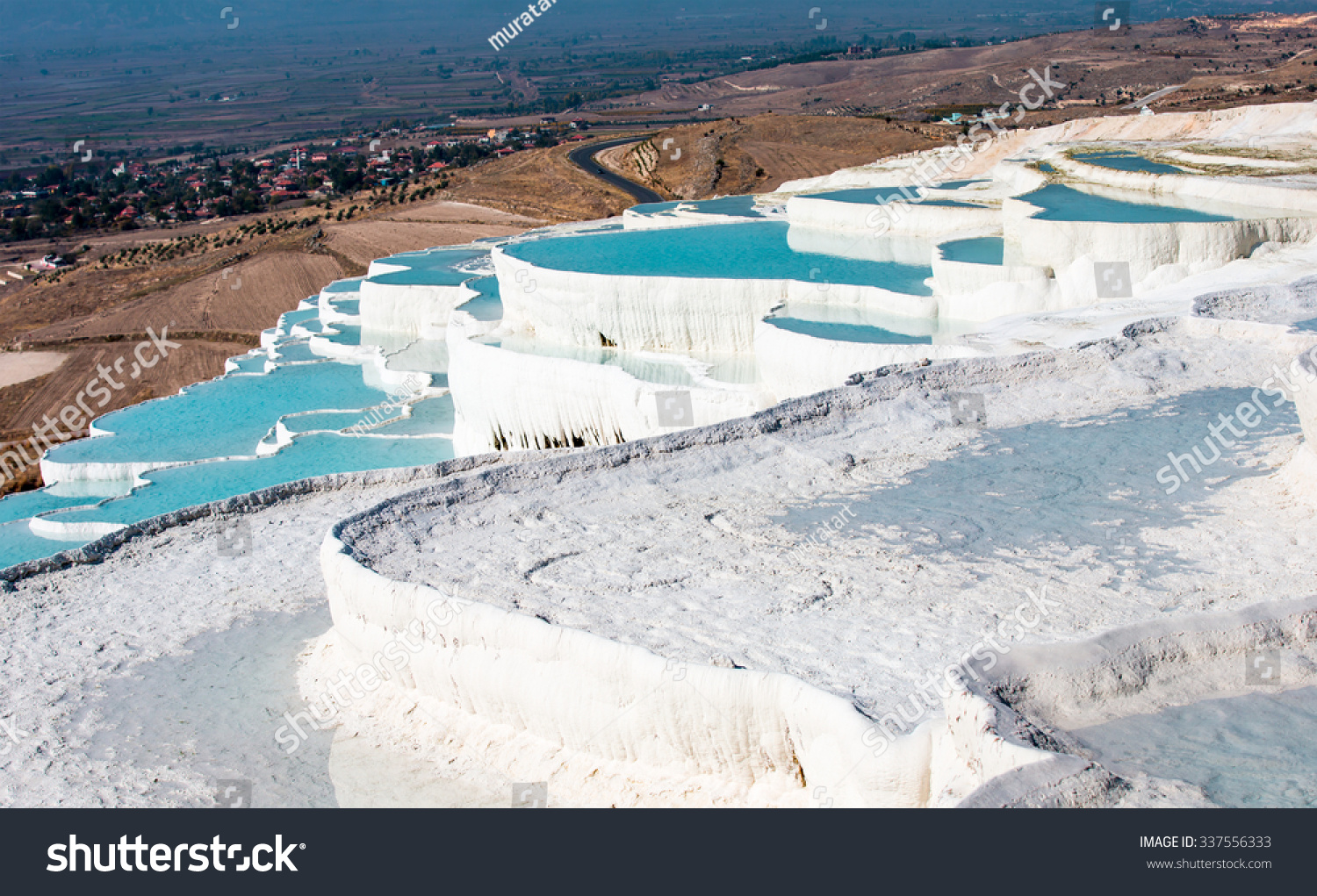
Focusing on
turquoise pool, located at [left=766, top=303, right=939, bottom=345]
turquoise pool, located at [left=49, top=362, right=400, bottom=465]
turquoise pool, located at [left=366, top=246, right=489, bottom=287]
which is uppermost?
turquoise pool, located at [left=366, top=246, right=489, bottom=287]

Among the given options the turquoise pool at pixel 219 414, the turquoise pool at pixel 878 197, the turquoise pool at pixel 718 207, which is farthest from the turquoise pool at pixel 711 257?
the turquoise pool at pixel 219 414

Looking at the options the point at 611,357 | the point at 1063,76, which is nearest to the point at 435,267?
the point at 611,357

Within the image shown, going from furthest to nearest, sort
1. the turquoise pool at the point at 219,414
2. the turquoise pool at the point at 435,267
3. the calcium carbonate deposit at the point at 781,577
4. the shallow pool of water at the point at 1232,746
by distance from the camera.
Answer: the turquoise pool at the point at 435,267 < the turquoise pool at the point at 219,414 < the calcium carbonate deposit at the point at 781,577 < the shallow pool of water at the point at 1232,746

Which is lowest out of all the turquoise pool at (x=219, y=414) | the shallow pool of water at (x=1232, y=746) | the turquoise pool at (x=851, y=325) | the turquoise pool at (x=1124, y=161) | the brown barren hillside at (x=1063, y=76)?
the turquoise pool at (x=219, y=414)

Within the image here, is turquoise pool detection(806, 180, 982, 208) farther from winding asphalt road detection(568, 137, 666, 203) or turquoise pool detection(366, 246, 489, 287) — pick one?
winding asphalt road detection(568, 137, 666, 203)

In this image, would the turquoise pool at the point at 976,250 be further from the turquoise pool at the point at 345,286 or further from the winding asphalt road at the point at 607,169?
the winding asphalt road at the point at 607,169

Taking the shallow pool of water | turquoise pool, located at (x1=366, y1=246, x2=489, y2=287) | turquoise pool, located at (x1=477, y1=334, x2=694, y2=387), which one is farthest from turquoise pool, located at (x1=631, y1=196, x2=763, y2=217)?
the shallow pool of water
